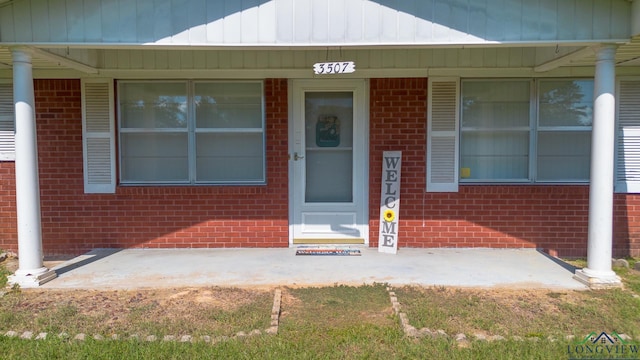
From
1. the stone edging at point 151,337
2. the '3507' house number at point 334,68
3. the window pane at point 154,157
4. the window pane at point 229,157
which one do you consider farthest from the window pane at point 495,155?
the window pane at point 154,157

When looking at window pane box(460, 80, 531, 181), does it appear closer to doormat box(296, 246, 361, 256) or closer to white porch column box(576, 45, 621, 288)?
white porch column box(576, 45, 621, 288)

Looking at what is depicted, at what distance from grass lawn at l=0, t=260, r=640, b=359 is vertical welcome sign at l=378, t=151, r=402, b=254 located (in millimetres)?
1417

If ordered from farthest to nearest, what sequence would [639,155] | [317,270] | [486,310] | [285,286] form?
1. [639,155]
2. [317,270]
3. [285,286]
4. [486,310]

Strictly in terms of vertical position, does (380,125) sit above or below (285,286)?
above


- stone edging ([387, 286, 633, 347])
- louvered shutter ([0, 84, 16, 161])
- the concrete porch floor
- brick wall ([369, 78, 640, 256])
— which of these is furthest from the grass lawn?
louvered shutter ([0, 84, 16, 161])

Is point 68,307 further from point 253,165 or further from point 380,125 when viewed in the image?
point 380,125

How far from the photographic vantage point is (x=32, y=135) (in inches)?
183

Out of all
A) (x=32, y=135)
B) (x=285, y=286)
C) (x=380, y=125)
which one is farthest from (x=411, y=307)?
(x=32, y=135)

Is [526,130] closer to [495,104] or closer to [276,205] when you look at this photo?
[495,104]

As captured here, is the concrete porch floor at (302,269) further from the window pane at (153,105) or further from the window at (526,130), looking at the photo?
the window pane at (153,105)

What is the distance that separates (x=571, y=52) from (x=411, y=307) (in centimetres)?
336

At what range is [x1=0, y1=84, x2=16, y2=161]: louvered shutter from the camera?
6.12 metres

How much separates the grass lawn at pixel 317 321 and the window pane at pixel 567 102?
2.33 meters

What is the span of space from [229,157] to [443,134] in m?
2.98
